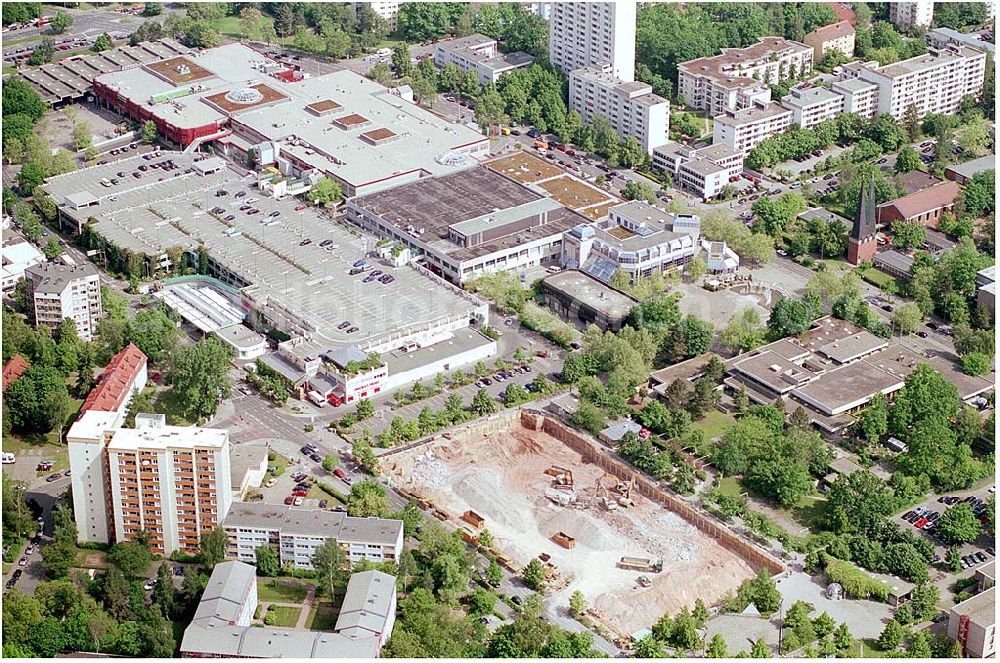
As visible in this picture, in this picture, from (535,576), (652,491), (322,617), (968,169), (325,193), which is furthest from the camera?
(968,169)

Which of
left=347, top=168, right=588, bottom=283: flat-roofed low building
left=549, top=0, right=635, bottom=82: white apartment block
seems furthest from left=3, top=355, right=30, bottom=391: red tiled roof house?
left=549, top=0, right=635, bottom=82: white apartment block

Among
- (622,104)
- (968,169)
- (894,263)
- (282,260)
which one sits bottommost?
(894,263)

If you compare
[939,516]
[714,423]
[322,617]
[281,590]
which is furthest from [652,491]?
[281,590]

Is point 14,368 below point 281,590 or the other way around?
the other way around

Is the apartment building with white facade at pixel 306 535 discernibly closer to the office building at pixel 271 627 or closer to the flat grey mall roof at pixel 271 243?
the office building at pixel 271 627

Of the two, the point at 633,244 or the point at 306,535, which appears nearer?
the point at 306,535

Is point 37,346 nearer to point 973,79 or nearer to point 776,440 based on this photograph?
point 776,440

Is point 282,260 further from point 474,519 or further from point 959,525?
point 959,525

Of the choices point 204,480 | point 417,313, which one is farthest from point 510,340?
point 204,480
